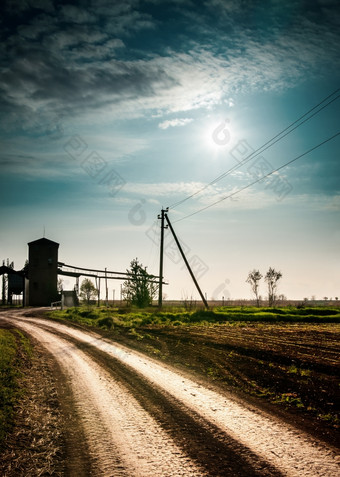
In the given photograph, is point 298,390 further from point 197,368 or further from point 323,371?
point 197,368

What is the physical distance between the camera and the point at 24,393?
26.2 feet

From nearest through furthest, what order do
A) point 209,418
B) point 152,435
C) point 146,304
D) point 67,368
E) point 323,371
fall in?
1. point 152,435
2. point 209,418
3. point 323,371
4. point 67,368
5. point 146,304

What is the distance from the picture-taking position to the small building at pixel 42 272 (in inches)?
2094

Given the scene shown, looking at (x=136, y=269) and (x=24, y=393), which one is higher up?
(x=136, y=269)

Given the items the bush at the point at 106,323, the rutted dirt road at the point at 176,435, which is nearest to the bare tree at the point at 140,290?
the bush at the point at 106,323

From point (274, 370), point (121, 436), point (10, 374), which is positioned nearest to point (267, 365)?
point (274, 370)

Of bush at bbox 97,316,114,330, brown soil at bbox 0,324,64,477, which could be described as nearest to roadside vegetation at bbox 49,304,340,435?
brown soil at bbox 0,324,64,477

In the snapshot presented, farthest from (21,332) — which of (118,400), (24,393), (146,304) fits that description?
(146,304)

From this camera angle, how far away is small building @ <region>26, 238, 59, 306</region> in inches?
2094

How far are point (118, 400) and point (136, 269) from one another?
1412 inches

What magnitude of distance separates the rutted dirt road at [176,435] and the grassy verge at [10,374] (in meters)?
1.16

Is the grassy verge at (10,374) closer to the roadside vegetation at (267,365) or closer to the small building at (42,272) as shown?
the roadside vegetation at (267,365)

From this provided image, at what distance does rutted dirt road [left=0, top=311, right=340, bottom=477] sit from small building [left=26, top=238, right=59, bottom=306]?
156 feet

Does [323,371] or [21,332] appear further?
[21,332]
